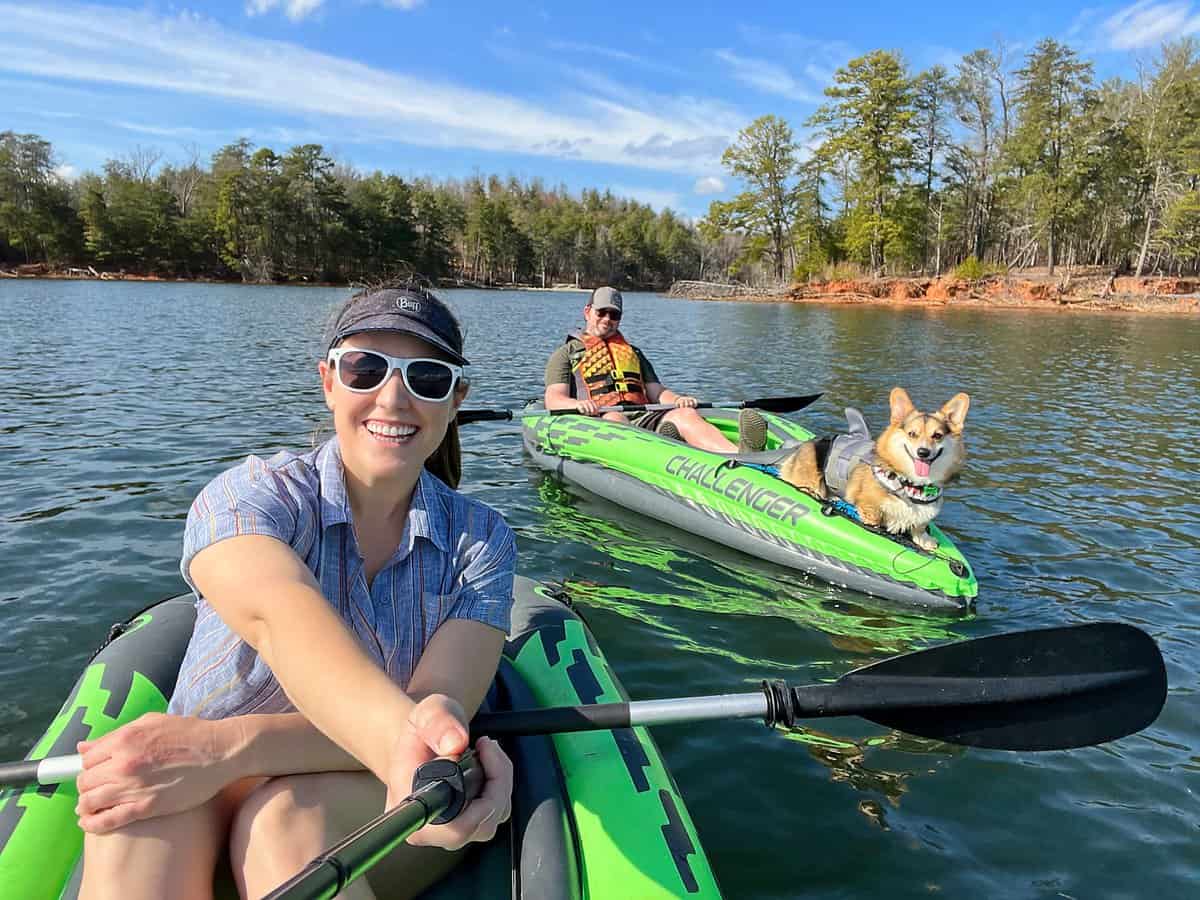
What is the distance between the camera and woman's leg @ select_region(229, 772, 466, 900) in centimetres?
170

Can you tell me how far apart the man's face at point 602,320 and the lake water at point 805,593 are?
1637 millimetres

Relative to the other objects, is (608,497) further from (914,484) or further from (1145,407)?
(1145,407)

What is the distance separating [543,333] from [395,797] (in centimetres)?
2618

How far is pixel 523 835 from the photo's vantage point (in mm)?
2135

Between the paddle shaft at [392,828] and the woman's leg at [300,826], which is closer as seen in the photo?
the paddle shaft at [392,828]

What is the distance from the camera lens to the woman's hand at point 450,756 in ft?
5.31

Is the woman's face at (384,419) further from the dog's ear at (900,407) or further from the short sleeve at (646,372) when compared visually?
the short sleeve at (646,372)

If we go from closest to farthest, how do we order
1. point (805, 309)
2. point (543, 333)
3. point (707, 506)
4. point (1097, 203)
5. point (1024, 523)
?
point (707, 506), point (1024, 523), point (543, 333), point (805, 309), point (1097, 203)

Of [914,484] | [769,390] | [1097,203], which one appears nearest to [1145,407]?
[769,390]

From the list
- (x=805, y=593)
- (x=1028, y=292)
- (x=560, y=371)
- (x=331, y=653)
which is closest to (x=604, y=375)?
(x=560, y=371)

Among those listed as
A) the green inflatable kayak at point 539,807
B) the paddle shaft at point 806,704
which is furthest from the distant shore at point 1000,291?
the green inflatable kayak at point 539,807

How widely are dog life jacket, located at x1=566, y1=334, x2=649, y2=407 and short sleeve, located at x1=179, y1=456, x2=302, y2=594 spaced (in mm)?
6344

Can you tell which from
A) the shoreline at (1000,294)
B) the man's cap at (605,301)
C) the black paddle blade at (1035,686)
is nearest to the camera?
the black paddle blade at (1035,686)

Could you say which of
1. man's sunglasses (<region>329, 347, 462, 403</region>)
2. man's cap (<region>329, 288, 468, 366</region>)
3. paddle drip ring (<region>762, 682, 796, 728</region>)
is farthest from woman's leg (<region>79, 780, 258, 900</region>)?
paddle drip ring (<region>762, 682, 796, 728</region>)
